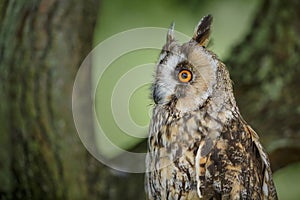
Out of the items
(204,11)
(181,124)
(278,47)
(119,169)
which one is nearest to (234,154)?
(181,124)

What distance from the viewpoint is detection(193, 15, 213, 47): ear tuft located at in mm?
2818

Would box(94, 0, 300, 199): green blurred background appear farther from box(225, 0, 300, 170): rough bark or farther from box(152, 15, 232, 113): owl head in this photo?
box(152, 15, 232, 113): owl head

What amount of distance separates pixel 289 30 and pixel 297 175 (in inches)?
58.2

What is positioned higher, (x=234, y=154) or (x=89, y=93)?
(x=89, y=93)

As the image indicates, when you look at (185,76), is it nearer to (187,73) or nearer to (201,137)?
(187,73)

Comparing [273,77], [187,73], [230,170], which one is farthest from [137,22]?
[230,170]

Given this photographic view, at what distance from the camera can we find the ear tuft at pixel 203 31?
282 centimetres

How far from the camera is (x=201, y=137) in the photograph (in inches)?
111

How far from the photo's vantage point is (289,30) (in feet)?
11.5

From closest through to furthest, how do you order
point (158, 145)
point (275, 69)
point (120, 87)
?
point (158, 145) → point (275, 69) → point (120, 87)

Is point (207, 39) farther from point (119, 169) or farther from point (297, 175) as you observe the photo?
point (297, 175)

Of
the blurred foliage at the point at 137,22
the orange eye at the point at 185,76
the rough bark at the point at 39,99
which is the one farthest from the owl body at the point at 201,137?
the blurred foliage at the point at 137,22

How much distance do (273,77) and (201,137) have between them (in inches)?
31.2

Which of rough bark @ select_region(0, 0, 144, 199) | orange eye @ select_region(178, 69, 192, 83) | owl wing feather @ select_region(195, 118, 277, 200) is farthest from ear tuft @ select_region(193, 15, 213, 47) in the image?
rough bark @ select_region(0, 0, 144, 199)
